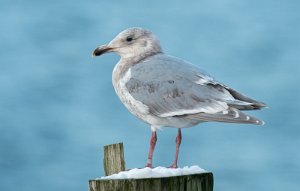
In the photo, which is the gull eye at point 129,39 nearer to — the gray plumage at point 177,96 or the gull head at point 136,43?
the gull head at point 136,43

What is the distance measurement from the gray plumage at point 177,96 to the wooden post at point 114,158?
1.63ft

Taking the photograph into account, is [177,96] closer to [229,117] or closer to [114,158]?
[229,117]

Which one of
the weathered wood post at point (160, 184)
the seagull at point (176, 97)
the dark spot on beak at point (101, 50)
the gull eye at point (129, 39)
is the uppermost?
the gull eye at point (129, 39)

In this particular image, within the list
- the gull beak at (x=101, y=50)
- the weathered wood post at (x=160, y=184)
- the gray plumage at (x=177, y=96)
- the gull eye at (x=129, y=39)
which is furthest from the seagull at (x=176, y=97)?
the weathered wood post at (x=160, y=184)

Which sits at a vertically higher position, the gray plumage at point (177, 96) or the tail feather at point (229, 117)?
the gray plumage at point (177, 96)

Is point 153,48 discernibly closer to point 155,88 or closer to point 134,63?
point 134,63

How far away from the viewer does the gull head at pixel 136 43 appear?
26.6 feet

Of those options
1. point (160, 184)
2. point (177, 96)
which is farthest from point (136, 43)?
point (160, 184)

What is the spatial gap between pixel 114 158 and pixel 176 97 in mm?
1075

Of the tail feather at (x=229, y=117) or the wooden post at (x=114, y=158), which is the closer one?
the tail feather at (x=229, y=117)

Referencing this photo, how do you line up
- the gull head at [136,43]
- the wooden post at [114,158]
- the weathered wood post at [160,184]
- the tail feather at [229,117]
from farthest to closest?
1. the gull head at [136,43]
2. the wooden post at [114,158]
3. the tail feather at [229,117]
4. the weathered wood post at [160,184]

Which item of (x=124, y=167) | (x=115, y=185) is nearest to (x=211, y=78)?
(x=124, y=167)

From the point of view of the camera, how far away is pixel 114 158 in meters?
7.34

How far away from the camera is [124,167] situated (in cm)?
729
